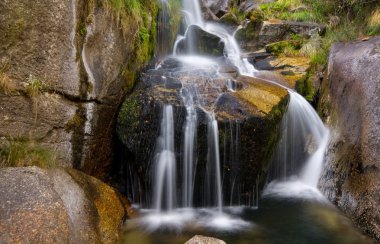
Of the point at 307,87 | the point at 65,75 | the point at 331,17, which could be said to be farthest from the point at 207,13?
the point at 65,75

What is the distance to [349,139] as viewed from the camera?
5348 millimetres

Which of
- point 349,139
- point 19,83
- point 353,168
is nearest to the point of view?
point 19,83

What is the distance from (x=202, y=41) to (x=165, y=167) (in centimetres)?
509

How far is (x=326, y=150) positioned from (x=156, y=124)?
319cm

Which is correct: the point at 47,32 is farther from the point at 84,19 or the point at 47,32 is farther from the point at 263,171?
the point at 263,171

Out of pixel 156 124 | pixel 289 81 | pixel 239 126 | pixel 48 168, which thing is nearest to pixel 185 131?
pixel 156 124

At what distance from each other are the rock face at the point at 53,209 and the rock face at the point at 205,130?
1083 millimetres

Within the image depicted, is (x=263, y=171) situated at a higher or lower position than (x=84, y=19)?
lower

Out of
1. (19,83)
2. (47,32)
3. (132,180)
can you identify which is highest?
(47,32)

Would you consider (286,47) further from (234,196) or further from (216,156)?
(234,196)

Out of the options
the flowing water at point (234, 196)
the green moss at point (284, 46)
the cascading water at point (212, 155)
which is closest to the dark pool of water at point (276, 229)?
the flowing water at point (234, 196)

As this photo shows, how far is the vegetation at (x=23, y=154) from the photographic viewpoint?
380cm

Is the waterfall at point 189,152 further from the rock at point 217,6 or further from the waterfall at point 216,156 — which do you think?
the rock at point 217,6

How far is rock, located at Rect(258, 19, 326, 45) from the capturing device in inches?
397
